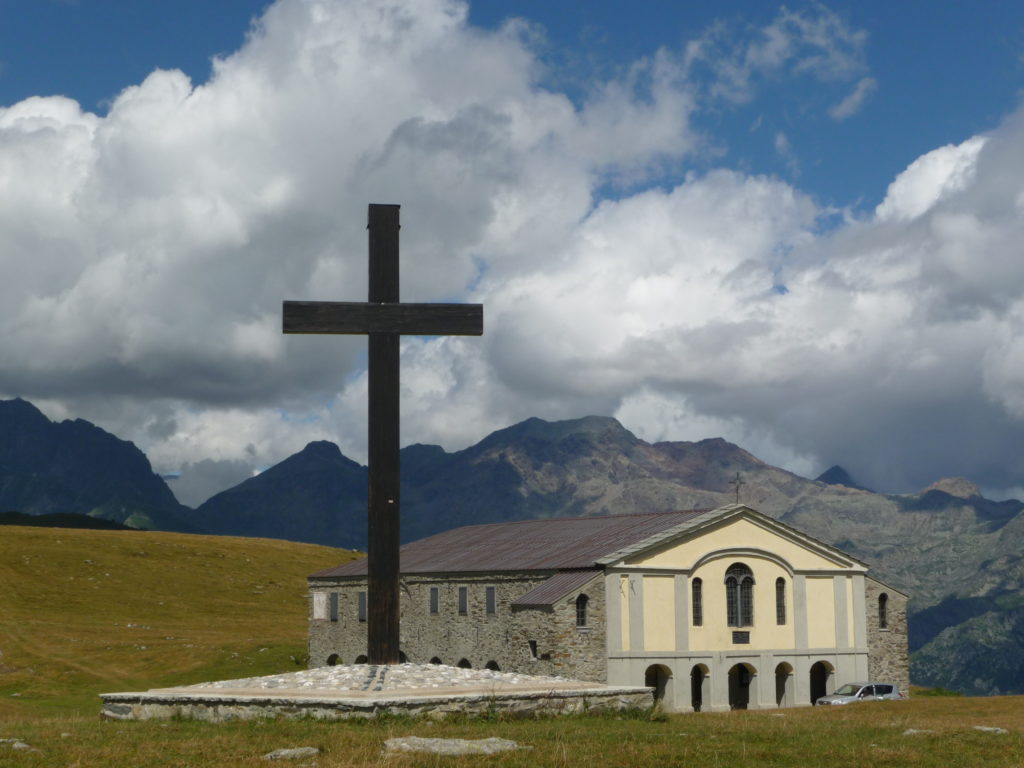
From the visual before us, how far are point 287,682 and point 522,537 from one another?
1494 inches

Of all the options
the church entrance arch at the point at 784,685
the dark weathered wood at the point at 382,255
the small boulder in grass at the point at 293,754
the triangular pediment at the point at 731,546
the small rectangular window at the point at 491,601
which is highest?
the dark weathered wood at the point at 382,255

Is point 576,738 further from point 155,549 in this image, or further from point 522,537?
point 155,549

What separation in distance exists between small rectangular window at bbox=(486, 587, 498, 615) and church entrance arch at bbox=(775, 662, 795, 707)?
13.0m

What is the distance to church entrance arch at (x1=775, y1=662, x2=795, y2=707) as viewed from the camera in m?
52.6

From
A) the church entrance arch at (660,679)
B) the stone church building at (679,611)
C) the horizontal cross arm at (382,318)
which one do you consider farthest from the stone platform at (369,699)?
the church entrance arch at (660,679)

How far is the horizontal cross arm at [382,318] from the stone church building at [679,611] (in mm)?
23597

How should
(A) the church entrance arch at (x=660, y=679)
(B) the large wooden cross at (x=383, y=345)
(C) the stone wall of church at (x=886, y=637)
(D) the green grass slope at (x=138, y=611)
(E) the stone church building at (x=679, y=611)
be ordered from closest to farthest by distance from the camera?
(B) the large wooden cross at (x=383, y=345) → (E) the stone church building at (x=679, y=611) → (A) the church entrance arch at (x=660, y=679) → (C) the stone wall of church at (x=886, y=637) → (D) the green grass slope at (x=138, y=611)

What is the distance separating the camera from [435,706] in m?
22.3

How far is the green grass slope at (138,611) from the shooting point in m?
66.6

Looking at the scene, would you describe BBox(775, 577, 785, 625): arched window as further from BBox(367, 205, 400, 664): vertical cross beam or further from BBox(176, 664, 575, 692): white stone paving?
BBox(367, 205, 400, 664): vertical cross beam

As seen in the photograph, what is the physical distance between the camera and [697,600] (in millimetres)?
51375

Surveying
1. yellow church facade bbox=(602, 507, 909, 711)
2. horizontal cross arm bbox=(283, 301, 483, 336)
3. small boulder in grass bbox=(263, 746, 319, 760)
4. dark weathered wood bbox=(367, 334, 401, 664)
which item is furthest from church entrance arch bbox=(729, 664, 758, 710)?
small boulder in grass bbox=(263, 746, 319, 760)

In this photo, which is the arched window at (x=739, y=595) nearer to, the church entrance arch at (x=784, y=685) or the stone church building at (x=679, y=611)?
the stone church building at (x=679, y=611)

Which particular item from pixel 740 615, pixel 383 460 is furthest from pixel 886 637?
pixel 383 460
